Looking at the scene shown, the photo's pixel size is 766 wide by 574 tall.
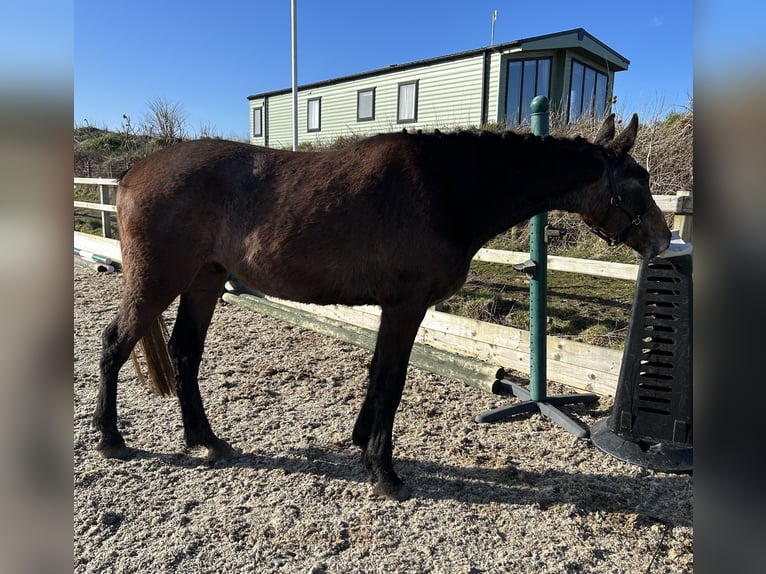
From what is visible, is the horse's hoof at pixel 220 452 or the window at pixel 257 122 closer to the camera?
Answer: the horse's hoof at pixel 220 452

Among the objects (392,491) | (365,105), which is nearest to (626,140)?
(392,491)

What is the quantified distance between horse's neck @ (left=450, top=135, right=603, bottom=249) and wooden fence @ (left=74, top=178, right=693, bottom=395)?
1037 millimetres

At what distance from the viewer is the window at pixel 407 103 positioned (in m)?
18.7

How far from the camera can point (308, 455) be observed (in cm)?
327

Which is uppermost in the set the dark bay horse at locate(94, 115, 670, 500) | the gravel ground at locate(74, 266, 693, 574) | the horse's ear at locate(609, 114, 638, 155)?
the horse's ear at locate(609, 114, 638, 155)

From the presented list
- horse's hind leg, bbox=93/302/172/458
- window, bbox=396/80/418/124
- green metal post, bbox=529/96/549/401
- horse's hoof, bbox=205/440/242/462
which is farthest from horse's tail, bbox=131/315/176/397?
window, bbox=396/80/418/124

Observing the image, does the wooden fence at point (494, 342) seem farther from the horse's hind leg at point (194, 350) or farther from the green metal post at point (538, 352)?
the horse's hind leg at point (194, 350)

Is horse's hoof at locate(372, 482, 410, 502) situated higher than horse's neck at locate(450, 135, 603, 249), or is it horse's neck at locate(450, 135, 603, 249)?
horse's neck at locate(450, 135, 603, 249)

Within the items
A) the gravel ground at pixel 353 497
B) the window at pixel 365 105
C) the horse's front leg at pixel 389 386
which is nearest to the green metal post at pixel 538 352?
the gravel ground at pixel 353 497

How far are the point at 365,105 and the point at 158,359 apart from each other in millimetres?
18803

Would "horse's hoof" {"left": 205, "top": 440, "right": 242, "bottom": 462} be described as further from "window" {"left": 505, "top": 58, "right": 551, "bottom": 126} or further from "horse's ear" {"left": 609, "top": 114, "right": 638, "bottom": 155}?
"window" {"left": 505, "top": 58, "right": 551, "bottom": 126}

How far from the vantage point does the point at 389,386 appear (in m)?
2.92

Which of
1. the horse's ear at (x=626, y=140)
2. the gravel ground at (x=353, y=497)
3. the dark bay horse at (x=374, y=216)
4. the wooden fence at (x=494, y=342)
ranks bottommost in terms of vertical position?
the gravel ground at (x=353, y=497)

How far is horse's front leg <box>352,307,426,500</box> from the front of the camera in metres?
2.85
